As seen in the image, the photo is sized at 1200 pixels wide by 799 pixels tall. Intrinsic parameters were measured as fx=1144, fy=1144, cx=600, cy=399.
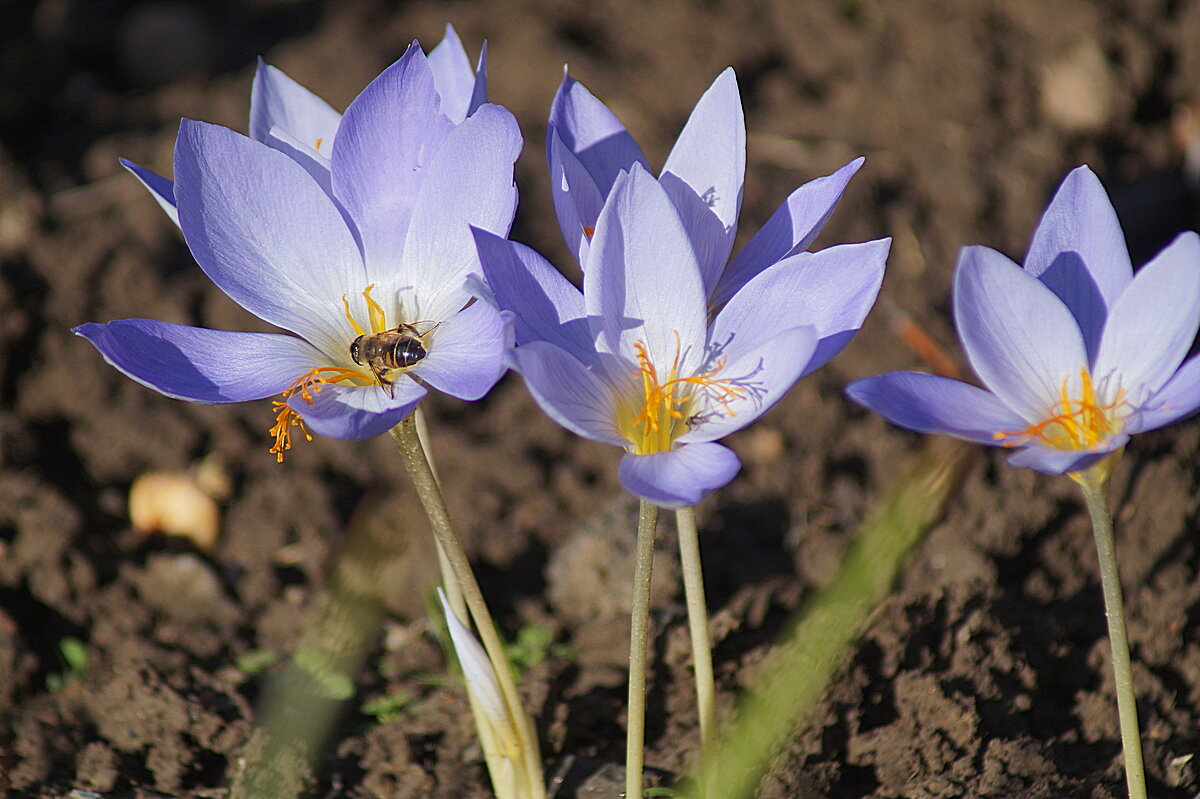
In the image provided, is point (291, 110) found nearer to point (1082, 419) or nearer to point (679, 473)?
point (679, 473)

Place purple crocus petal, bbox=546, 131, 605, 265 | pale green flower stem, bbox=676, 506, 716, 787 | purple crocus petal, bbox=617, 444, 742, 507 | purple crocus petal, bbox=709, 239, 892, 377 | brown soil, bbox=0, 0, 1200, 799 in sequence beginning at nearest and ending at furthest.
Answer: purple crocus petal, bbox=617, 444, 742, 507 < purple crocus petal, bbox=709, 239, 892, 377 < purple crocus petal, bbox=546, 131, 605, 265 < pale green flower stem, bbox=676, 506, 716, 787 < brown soil, bbox=0, 0, 1200, 799

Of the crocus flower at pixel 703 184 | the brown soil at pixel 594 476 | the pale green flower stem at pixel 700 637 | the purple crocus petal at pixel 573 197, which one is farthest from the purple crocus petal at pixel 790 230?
the brown soil at pixel 594 476

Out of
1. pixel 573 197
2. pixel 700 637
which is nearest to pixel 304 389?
pixel 573 197

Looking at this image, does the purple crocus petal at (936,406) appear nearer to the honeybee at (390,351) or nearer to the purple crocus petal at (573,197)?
the purple crocus petal at (573,197)

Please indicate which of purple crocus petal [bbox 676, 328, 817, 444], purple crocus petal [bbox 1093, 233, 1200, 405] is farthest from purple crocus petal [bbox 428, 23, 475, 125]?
purple crocus petal [bbox 1093, 233, 1200, 405]

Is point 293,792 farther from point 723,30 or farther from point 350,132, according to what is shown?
point 723,30

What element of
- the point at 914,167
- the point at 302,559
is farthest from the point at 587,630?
the point at 914,167

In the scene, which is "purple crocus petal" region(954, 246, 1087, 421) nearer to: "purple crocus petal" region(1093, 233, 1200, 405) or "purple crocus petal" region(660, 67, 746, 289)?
"purple crocus petal" region(1093, 233, 1200, 405)
